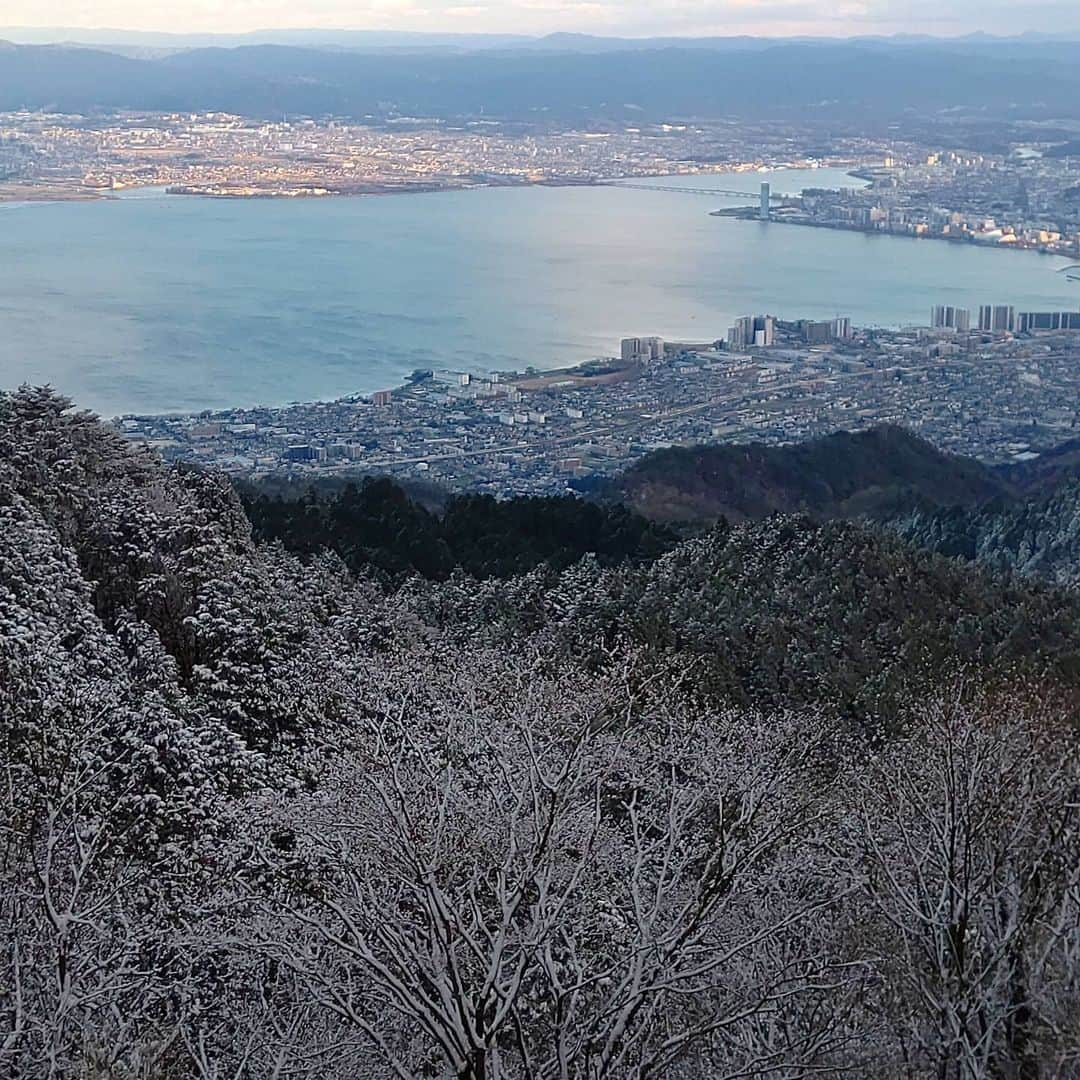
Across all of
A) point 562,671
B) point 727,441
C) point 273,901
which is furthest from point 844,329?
point 273,901

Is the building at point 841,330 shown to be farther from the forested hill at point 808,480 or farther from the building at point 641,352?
the forested hill at point 808,480

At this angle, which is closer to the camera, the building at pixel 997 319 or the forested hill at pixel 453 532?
the forested hill at pixel 453 532

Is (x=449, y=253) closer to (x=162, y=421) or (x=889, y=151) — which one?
(x=162, y=421)

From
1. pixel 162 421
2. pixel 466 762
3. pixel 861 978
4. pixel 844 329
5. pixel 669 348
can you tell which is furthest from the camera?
pixel 844 329

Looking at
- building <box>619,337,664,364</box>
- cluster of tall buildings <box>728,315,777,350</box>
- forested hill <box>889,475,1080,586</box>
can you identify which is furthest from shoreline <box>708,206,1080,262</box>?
forested hill <box>889,475,1080,586</box>

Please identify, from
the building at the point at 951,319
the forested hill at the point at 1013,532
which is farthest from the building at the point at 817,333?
the forested hill at the point at 1013,532

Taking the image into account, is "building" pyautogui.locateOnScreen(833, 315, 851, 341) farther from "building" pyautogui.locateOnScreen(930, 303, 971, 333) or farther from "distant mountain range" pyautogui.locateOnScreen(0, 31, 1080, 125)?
"distant mountain range" pyautogui.locateOnScreen(0, 31, 1080, 125)
